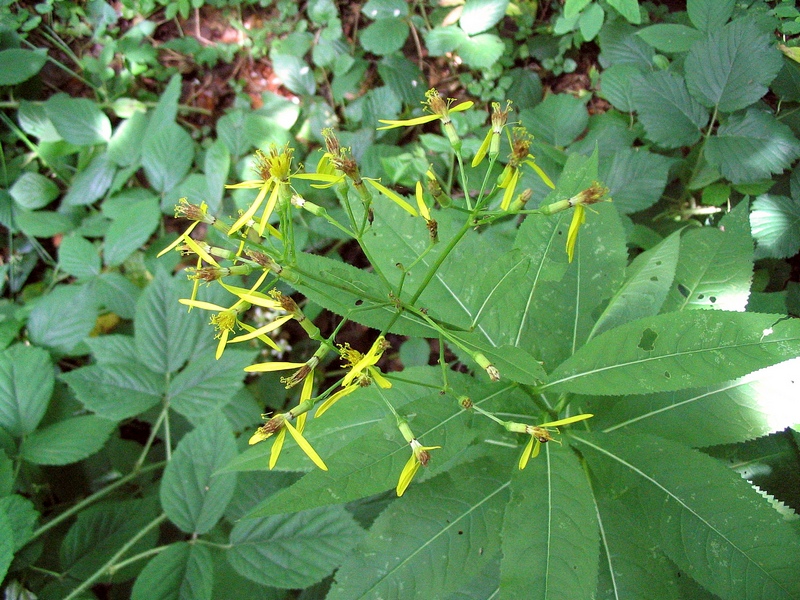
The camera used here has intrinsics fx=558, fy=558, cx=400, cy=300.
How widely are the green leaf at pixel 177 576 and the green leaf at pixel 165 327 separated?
71 centimetres

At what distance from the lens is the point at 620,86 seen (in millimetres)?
2377

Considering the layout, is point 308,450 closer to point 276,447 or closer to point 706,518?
point 276,447

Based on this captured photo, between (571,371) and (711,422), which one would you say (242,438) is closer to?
(571,371)

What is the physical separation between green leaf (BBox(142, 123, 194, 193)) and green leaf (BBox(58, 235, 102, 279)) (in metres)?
0.43

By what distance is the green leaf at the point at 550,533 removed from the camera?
112 cm

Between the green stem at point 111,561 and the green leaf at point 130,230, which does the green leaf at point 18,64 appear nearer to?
the green leaf at point 130,230

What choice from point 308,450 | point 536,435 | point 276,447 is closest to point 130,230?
point 276,447

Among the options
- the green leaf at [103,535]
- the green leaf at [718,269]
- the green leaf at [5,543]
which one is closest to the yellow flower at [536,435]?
the green leaf at [718,269]

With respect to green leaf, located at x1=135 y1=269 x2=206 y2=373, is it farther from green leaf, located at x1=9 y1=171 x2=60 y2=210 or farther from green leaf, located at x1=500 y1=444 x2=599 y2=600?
green leaf, located at x1=500 y1=444 x2=599 y2=600

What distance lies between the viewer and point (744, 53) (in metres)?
1.99

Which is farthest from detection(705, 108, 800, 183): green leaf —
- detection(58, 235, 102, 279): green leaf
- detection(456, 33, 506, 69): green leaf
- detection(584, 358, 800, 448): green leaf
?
detection(58, 235, 102, 279): green leaf

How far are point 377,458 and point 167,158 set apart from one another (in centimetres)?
216

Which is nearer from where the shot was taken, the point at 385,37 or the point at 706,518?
the point at 706,518

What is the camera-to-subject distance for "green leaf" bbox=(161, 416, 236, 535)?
6.17ft
